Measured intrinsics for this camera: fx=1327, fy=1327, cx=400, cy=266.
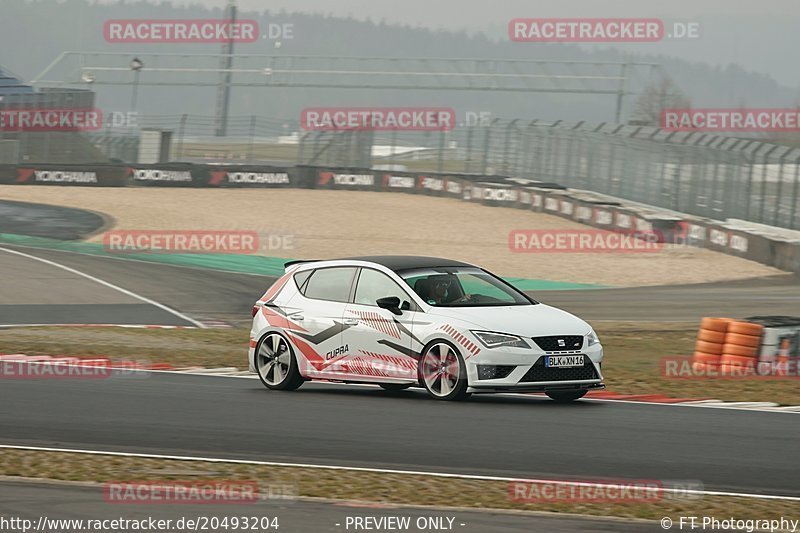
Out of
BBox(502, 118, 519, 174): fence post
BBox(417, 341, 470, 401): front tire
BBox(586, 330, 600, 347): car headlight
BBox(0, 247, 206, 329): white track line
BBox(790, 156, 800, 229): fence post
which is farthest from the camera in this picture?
BBox(502, 118, 519, 174): fence post

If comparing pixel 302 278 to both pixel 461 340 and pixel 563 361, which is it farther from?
pixel 563 361

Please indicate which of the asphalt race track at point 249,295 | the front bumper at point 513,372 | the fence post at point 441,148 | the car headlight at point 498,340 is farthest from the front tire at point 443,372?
the fence post at point 441,148

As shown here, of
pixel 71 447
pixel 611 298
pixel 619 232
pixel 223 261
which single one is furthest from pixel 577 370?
pixel 619 232

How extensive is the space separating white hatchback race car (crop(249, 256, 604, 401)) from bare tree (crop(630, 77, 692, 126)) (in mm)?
120248

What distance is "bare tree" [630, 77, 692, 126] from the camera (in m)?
137

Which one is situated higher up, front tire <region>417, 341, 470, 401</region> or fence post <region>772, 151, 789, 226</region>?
fence post <region>772, 151, 789, 226</region>

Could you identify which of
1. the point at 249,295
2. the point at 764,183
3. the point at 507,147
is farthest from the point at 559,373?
the point at 507,147

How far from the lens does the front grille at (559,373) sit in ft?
40.4

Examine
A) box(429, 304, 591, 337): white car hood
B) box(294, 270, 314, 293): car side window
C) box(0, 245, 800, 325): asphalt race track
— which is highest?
box(294, 270, 314, 293): car side window

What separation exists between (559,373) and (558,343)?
29 centimetres

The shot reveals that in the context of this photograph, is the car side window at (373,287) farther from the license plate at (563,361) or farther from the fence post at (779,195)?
the fence post at (779,195)

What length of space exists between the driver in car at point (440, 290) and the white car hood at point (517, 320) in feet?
0.80

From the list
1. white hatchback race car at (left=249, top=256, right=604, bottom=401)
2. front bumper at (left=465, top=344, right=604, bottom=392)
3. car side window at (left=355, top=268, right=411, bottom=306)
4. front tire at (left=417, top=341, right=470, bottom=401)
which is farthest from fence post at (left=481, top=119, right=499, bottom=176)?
front bumper at (left=465, top=344, right=604, bottom=392)

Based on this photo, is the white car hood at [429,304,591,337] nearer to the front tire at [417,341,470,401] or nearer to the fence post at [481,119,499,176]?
the front tire at [417,341,470,401]
